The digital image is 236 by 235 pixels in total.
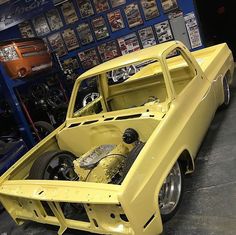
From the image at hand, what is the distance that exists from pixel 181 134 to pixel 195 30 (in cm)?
502

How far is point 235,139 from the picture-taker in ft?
12.2

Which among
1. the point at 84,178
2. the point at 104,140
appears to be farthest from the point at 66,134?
the point at 84,178

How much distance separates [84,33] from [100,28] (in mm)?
494

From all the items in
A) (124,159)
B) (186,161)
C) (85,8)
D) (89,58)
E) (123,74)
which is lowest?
(186,161)

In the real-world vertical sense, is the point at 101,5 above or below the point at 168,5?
above

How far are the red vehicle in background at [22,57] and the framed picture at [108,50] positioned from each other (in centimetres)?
229

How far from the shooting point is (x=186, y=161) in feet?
9.95

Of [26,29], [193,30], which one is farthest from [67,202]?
[26,29]

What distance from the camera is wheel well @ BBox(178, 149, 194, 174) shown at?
9.71 feet

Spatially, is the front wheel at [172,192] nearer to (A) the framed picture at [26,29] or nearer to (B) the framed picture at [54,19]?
(B) the framed picture at [54,19]

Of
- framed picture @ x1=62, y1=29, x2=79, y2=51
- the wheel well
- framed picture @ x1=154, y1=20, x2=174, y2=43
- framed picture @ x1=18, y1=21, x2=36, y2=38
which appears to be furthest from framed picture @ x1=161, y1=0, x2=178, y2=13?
the wheel well

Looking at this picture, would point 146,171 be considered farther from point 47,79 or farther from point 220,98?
point 47,79

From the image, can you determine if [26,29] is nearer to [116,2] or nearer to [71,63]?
[71,63]

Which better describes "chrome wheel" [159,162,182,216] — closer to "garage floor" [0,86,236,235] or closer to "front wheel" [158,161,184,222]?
"front wheel" [158,161,184,222]
